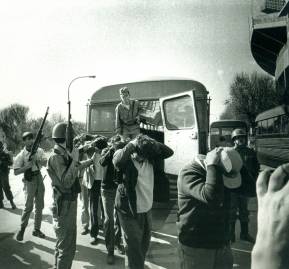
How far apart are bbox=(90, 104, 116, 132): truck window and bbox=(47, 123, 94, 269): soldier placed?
4.58m

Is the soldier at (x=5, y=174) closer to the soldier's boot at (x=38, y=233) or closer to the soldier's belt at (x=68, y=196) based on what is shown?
the soldier's boot at (x=38, y=233)

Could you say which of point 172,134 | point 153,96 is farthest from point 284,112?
point 172,134

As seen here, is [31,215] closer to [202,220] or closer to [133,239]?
[133,239]

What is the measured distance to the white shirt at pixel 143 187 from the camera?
3.26 metres

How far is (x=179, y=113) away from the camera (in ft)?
20.0

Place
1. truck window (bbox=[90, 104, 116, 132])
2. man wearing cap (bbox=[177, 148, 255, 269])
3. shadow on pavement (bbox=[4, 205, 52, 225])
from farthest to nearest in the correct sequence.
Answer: truck window (bbox=[90, 104, 116, 132]), shadow on pavement (bbox=[4, 205, 52, 225]), man wearing cap (bbox=[177, 148, 255, 269])

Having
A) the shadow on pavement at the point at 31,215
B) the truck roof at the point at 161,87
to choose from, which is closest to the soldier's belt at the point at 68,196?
the shadow on pavement at the point at 31,215

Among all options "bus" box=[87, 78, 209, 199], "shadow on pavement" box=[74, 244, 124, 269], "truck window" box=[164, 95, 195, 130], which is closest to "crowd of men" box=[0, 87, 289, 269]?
"shadow on pavement" box=[74, 244, 124, 269]

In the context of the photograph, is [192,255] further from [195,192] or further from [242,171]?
[242,171]

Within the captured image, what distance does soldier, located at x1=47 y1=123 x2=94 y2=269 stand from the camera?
3576 mm

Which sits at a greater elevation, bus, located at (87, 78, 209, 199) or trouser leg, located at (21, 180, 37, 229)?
bus, located at (87, 78, 209, 199)

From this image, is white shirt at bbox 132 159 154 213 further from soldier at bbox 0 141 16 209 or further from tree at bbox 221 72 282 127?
soldier at bbox 0 141 16 209

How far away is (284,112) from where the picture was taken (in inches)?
419

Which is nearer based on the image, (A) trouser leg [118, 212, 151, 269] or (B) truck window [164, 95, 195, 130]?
(A) trouser leg [118, 212, 151, 269]
